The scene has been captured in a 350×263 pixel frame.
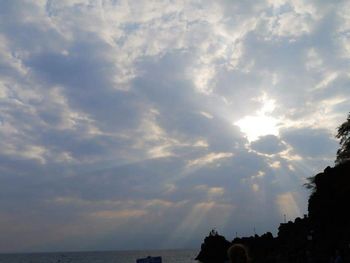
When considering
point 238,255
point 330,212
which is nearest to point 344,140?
point 330,212

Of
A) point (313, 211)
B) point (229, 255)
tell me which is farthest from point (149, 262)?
point (313, 211)

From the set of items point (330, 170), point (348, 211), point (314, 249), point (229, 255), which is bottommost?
point (229, 255)

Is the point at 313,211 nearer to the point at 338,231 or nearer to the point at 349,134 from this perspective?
the point at 338,231

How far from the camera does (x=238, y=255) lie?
18.6 ft

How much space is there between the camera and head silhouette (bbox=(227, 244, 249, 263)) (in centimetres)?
564

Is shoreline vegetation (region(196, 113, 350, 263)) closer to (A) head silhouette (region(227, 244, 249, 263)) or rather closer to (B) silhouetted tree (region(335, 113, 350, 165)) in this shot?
(B) silhouetted tree (region(335, 113, 350, 165))

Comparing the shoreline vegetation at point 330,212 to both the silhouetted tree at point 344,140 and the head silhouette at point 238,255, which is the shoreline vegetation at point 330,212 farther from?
the head silhouette at point 238,255

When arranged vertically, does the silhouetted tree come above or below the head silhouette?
above

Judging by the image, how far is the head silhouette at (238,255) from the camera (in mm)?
5641

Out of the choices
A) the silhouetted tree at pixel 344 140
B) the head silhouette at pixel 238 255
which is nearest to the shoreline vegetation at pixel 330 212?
the silhouetted tree at pixel 344 140

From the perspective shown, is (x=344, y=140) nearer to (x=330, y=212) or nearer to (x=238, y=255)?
(x=330, y=212)

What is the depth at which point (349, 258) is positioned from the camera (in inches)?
1606

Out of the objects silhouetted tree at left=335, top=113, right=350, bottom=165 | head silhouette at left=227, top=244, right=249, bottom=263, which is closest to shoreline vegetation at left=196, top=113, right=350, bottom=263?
silhouetted tree at left=335, top=113, right=350, bottom=165

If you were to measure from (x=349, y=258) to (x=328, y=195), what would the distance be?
19.5 m
